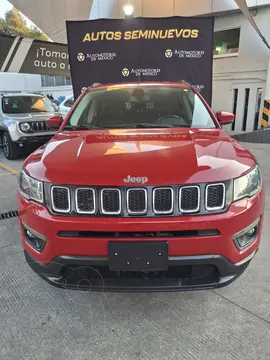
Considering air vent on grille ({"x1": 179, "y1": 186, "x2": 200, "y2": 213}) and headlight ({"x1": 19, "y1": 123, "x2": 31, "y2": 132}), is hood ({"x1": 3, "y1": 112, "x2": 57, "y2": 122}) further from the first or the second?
air vent on grille ({"x1": 179, "y1": 186, "x2": 200, "y2": 213})

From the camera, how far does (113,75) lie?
8.41 metres

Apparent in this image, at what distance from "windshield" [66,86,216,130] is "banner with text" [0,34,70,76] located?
7.18m

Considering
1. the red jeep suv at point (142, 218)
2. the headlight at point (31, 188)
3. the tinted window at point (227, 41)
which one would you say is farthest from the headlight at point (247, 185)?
the tinted window at point (227, 41)

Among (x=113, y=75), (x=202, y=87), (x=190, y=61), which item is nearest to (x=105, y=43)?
(x=113, y=75)

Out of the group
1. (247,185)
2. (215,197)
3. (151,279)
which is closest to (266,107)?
(247,185)

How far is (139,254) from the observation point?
6.09 ft

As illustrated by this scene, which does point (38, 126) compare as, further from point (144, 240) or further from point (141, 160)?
point (144, 240)

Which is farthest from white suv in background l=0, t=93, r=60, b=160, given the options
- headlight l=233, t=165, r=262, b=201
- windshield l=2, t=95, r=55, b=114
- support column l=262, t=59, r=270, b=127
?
support column l=262, t=59, r=270, b=127

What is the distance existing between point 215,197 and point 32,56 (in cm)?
988

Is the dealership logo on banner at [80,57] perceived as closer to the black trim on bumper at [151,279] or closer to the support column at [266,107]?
the support column at [266,107]

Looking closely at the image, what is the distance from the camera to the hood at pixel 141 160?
191cm

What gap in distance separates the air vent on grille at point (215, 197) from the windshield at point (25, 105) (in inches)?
281

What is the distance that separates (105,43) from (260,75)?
554cm

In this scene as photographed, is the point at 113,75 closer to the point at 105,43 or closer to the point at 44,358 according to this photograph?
the point at 105,43
